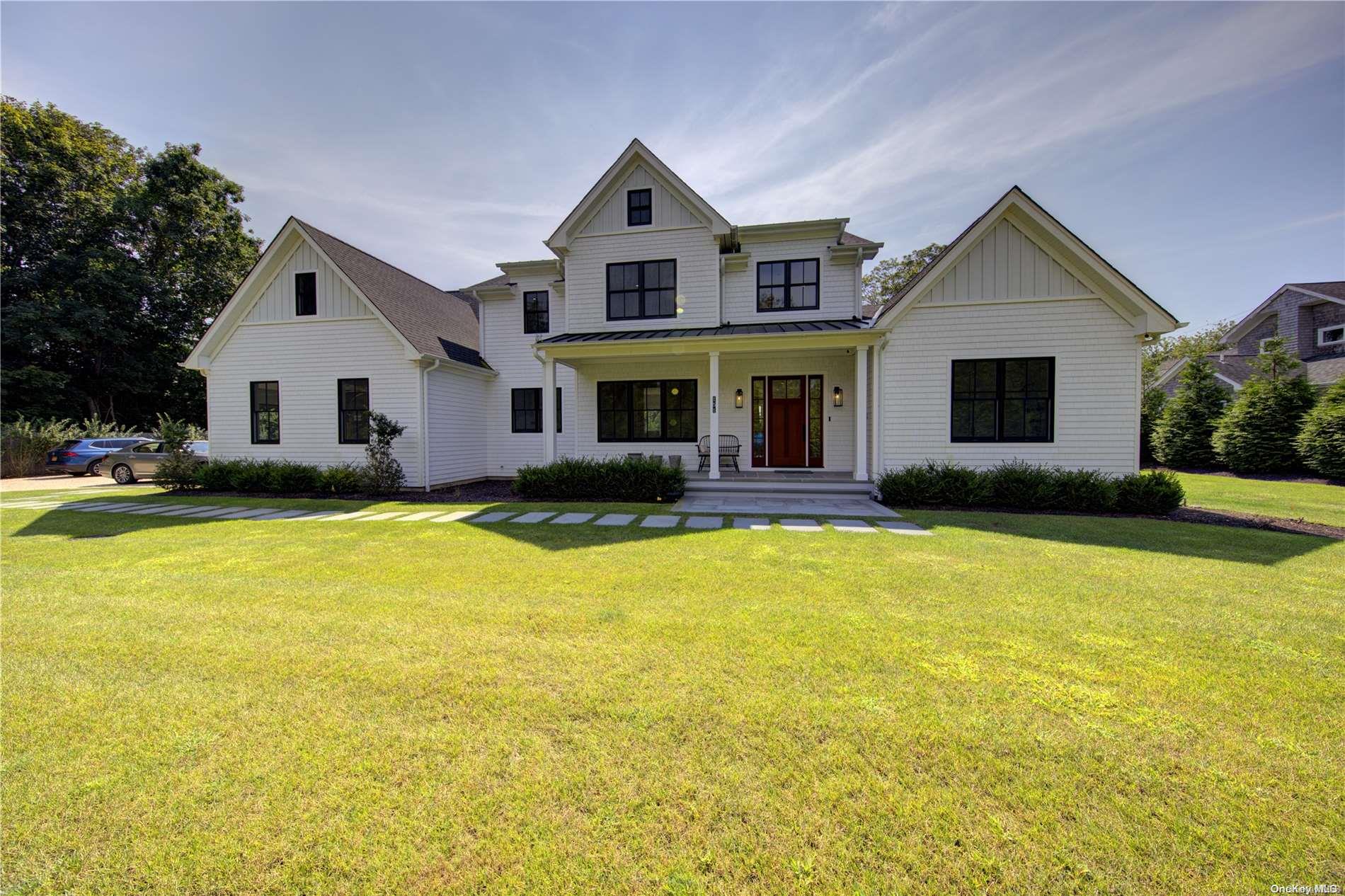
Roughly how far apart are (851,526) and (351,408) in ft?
41.7

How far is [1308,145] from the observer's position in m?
10.7

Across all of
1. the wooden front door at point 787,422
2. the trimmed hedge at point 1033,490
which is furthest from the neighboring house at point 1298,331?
the wooden front door at point 787,422

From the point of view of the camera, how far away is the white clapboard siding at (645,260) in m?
12.7

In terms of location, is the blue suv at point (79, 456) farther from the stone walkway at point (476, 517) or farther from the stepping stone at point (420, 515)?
the stepping stone at point (420, 515)

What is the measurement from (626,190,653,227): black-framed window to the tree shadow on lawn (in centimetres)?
962

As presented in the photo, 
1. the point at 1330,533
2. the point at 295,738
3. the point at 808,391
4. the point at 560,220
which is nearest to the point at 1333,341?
the point at 1330,533

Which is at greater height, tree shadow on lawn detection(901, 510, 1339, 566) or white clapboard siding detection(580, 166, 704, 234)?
white clapboard siding detection(580, 166, 704, 234)

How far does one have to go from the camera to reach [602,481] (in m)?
10.6

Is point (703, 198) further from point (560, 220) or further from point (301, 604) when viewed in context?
point (301, 604)

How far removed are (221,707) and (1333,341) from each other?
1504 inches

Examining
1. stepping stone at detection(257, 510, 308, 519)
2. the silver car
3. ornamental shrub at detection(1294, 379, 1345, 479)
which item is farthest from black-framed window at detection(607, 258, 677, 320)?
ornamental shrub at detection(1294, 379, 1345, 479)

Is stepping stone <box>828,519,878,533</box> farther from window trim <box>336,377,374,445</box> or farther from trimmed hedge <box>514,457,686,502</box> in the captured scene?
window trim <box>336,377,374,445</box>

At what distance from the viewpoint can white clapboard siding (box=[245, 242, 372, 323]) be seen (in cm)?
1278

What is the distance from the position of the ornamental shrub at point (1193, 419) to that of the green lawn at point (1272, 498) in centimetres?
333
